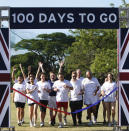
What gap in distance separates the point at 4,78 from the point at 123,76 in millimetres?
3203

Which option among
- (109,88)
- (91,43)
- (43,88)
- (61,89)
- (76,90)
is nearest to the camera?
(109,88)

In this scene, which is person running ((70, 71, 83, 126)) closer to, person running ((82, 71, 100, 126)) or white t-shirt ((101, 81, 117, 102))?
person running ((82, 71, 100, 126))

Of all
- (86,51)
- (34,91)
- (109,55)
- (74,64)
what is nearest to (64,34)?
(74,64)

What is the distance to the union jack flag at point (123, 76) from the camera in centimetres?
1153

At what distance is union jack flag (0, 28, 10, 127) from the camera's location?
449 inches

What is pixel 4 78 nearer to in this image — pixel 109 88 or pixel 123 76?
pixel 123 76

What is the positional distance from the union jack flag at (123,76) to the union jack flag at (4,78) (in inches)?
119

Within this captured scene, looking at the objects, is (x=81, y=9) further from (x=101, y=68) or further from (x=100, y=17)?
(x=101, y=68)

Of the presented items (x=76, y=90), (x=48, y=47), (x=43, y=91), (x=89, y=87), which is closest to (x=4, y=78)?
(x=43, y=91)

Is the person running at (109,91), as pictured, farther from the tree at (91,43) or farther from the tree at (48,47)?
the tree at (48,47)

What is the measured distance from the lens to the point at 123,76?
11570mm

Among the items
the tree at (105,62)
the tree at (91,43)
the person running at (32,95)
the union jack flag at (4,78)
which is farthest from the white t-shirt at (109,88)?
the tree at (91,43)

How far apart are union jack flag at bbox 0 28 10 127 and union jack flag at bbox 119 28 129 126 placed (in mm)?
3017

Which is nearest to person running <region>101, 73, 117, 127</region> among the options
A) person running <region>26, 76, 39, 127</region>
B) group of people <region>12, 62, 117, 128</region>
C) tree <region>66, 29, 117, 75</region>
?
group of people <region>12, 62, 117, 128</region>
